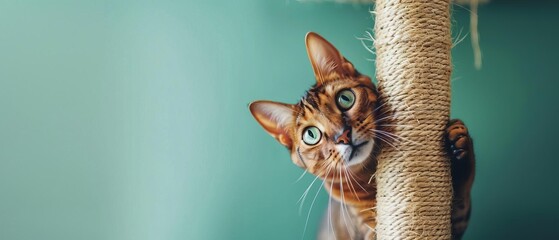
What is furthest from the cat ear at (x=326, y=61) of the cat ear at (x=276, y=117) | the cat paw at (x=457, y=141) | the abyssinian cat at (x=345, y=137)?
the cat paw at (x=457, y=141)

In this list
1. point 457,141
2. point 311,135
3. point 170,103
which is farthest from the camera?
point 170,103

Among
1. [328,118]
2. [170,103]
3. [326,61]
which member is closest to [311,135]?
[328,118]

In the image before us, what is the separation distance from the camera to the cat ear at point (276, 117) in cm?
109

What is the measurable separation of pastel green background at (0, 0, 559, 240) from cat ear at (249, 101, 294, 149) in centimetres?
21

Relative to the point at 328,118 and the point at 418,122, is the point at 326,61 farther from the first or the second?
the point at 418,122

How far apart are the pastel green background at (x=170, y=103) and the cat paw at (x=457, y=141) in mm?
355

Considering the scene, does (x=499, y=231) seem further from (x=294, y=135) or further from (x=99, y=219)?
(x=99, y=219)

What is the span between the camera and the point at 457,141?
3.01 feet

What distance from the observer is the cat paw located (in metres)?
0.92

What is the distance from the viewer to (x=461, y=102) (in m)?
1.26

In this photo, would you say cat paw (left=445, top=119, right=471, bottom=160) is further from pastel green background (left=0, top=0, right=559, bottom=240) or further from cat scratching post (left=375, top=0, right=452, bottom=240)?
pastel green background (left=0, top=0, right=559, bottom=240)

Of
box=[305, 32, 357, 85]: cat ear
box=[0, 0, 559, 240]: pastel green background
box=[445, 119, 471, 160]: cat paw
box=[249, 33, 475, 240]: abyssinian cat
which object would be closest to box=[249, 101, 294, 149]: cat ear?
box=[249, 33, 475, 240]: abyssinian cat

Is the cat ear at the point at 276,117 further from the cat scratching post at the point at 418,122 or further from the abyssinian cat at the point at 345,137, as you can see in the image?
the cat scratching post at the point at 418,122

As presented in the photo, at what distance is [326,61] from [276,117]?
170 mm
